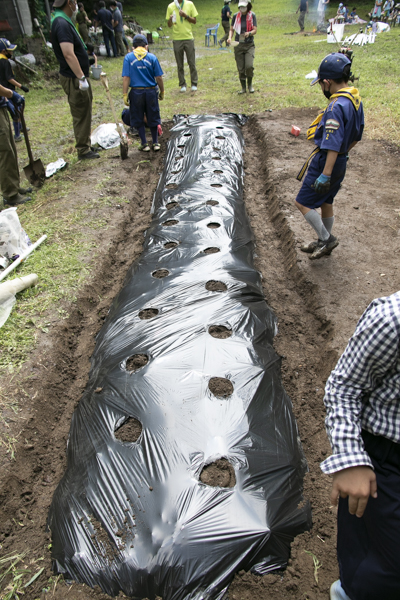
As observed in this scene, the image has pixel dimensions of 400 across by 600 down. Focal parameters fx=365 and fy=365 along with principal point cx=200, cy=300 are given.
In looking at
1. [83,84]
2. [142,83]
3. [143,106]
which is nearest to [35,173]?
[83,84]

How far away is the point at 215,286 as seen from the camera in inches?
116

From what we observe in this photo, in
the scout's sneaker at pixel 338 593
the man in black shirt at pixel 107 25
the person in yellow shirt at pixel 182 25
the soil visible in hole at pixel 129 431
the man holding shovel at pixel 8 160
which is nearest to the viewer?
the scout's sneaker at pixel 338 593

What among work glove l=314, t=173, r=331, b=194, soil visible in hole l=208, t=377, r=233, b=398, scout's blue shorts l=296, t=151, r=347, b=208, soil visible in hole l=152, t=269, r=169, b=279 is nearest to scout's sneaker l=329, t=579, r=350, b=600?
soil visible in hole l=208, t=377, r=233, b=398

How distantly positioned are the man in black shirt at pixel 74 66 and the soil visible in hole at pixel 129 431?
16.8ft

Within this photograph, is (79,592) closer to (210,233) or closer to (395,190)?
(210,233)

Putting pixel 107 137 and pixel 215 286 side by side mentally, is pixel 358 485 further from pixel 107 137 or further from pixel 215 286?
pixel 107 137

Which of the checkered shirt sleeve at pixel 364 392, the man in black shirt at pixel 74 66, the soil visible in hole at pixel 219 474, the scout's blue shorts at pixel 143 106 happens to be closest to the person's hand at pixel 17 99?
the man in black shirt at pixel 74 66

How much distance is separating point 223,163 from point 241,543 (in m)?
4.64

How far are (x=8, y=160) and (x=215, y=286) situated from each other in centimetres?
352

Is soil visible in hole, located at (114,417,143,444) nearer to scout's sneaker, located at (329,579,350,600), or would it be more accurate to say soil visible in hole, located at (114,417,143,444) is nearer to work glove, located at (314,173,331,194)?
scout's sneaker, located at (329,579,350,600)

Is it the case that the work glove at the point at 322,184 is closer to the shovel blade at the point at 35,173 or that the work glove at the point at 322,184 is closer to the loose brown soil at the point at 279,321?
the loose brown soil at the point at 279,321

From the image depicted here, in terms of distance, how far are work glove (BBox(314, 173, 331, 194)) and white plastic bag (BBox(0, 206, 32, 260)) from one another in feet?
9.69

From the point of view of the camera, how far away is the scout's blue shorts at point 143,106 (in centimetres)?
567

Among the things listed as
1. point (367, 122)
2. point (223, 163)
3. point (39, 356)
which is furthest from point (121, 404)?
point (367, 122)
